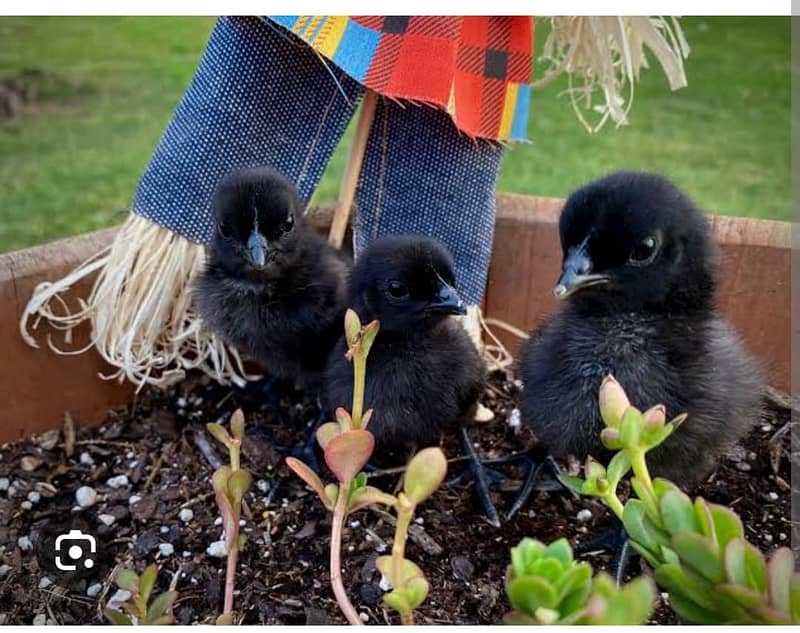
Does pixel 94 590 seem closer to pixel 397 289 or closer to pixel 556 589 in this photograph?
pixel 397 289

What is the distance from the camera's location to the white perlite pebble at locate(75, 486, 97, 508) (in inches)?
62.3

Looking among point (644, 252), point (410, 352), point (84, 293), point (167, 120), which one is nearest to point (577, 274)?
point (644, 252)

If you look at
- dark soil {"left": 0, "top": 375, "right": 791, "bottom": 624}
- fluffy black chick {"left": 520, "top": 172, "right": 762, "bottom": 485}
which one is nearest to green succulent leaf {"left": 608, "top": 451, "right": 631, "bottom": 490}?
fluffy black chick {"left": 520, "top": 172, "right": 762, "bottom": 485}

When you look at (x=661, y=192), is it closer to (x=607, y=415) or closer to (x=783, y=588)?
(x=607, y=415)

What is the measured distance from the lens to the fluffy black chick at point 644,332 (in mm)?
1215

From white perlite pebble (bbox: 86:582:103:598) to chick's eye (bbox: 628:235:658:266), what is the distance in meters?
0.89

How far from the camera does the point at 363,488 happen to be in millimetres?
867

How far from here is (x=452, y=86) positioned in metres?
→ 1.64

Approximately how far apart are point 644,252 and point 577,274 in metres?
0.10

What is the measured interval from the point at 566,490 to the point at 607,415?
79 cm

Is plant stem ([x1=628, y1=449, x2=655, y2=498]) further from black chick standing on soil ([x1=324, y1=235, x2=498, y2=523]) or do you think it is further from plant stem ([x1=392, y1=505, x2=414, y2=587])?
black chick standing on soil ([x1=324, y1=235, x2=498, y2=523])

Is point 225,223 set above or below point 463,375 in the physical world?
above

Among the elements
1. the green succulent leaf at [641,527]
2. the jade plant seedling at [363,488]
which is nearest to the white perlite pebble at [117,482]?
the jade plant seedling at [363,488]
